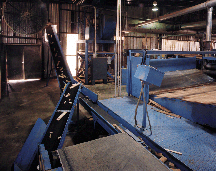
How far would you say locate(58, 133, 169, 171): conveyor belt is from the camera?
1.53 meters

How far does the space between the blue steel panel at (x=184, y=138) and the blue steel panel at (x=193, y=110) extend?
0.41 ft

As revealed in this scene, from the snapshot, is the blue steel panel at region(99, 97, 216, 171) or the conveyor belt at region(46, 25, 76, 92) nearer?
the blue steel panel at region(99, 97, 216, 171)

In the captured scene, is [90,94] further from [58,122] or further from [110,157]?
[110,157]

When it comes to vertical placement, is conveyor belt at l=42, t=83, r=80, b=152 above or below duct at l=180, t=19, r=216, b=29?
below

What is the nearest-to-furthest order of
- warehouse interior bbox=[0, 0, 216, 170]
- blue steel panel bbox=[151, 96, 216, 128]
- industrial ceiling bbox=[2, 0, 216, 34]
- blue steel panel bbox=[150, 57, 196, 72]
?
warehouse interior bbox=[0, 0, 216, 170]
blue steel panel bbox=[151, 96, 216, 128]
blue steel panel bbox=[150, 57, 196, 72]
industrial ceiling bbox=[2, 0, 216, 34]

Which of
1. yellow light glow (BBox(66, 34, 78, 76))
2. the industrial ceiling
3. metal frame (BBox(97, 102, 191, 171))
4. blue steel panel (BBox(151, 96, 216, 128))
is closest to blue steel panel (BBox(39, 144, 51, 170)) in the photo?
metal frame (BBox(97, 102, 191, 171))

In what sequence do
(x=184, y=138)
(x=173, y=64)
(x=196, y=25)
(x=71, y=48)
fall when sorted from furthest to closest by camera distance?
(x=196, y=25) → (x=71, y=48) → (x=173, y=64) → (x=184, y=138)

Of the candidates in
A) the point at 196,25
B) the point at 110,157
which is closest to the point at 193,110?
the point at 110,157

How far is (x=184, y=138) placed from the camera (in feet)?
9.05

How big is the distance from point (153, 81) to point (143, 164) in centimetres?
147

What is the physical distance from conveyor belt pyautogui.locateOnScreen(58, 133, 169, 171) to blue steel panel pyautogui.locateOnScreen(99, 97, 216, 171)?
85cm

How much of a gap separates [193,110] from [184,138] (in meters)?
0.79

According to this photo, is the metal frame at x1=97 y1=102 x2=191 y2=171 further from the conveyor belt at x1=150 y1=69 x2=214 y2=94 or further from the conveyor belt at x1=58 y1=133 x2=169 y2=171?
the conveyor belt at x1=150 y1=69 x2=214 y2=94

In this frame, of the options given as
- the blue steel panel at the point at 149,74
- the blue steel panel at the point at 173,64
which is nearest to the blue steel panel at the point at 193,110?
the blue steel panel at the point at 149,74
